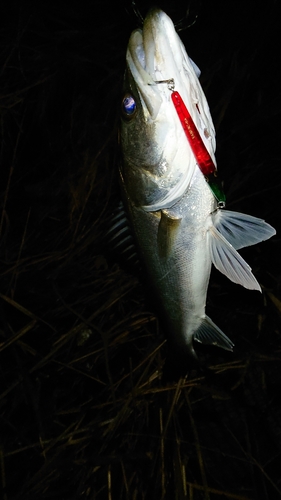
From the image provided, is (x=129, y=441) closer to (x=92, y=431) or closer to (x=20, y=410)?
(x=92, y=431)

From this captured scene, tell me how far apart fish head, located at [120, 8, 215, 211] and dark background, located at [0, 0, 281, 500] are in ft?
2.89

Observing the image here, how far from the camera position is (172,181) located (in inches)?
46.3

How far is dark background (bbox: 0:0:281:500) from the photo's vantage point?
213 centimetres

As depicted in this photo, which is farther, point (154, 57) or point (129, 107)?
point (129, 107)

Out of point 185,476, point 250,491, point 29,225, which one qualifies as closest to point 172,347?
point 185,476

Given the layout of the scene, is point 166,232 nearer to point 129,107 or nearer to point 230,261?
point 230,261

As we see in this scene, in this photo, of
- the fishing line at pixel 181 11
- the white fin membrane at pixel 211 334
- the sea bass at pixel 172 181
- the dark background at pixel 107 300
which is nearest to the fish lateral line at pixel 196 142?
the sea bass at pixel 172 181

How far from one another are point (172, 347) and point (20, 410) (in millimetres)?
1322

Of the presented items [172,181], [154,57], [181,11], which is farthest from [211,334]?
[181,11]

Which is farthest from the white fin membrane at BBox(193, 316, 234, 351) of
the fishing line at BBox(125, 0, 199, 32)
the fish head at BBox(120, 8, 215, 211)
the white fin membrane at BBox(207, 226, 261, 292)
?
the fishing line at BBox(125, 0, 199, 32)

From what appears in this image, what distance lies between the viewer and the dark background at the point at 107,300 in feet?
6.98

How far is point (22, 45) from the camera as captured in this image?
2467 millimetres

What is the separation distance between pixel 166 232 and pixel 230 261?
0.26 meters

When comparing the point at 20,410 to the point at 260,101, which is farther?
the point at 20,410
